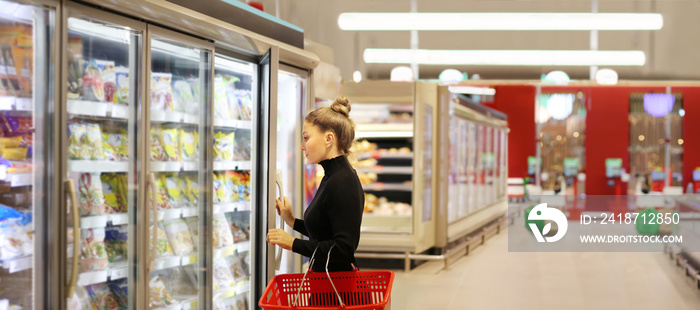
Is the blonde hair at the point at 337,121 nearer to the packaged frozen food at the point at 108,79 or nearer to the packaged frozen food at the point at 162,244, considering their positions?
the packaged frozen food at the point at 108,79

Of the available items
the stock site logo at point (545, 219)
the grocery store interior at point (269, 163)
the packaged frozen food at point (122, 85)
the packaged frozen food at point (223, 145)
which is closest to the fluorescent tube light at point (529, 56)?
the grocery store interior at point (269, 163)

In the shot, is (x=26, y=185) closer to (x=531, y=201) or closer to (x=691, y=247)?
(x=691, y=247)

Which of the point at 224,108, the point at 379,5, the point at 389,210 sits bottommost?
the point at 389,210

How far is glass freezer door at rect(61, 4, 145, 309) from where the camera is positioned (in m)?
2.75

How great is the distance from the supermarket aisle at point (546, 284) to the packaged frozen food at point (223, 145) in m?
2.75

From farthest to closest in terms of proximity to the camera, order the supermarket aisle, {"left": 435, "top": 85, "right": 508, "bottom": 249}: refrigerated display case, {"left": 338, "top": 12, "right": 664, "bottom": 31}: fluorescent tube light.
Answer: {"left": 435, "top": 85, "right": 508, "bottom": 249}: refrigerated display case, {"left": 338, "top": 12, "right": 664, "bottom": 31}: fluorescent tube light, the supermarket aisle

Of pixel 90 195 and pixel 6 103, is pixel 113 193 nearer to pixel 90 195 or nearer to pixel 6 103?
pixel 90 195

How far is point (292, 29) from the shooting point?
4379mm

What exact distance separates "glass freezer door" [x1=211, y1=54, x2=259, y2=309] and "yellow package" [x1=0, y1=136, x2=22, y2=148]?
1.29 m

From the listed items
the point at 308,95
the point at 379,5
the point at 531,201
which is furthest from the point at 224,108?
the point at 531,201

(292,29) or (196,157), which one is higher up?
(292,29)

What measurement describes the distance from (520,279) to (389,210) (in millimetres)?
1898

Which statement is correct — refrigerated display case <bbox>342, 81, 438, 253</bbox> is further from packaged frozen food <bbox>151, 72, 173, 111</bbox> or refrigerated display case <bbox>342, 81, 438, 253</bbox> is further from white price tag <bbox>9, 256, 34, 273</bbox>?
white price tag <bbox>9, 256, 34, 273</bbox>

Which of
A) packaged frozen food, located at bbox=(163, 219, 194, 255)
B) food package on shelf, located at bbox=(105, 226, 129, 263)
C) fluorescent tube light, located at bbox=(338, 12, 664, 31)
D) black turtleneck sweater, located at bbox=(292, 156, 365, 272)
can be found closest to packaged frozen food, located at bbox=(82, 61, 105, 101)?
food package on shelf, located at bbox=(105, 226, 129, 263)
